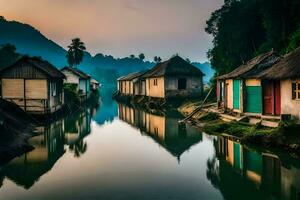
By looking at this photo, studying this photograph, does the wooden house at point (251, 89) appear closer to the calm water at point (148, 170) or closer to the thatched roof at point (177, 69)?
the calm water at point (148, 170)

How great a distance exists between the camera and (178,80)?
2058 inches

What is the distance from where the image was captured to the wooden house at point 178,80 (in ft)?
170

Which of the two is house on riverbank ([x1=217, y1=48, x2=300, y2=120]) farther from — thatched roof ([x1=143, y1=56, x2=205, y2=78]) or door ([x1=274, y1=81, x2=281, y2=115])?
thatched roof ([x1=143, y1=56, x2=205, y2=78])

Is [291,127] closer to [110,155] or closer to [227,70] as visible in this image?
Result: [110,155]

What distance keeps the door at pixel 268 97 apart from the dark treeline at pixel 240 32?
70.6 feet

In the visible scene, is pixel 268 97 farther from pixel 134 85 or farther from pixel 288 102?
pixel 134 85

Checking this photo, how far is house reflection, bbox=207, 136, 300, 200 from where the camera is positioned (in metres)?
12.8

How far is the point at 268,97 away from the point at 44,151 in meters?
15.2

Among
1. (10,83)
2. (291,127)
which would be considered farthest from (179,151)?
(10,83)

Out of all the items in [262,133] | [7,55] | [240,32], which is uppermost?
[240,32]

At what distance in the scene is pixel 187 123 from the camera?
32.4 m

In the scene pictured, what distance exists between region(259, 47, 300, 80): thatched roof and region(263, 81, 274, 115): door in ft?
3.44

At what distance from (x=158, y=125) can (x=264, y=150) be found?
14.3 meters

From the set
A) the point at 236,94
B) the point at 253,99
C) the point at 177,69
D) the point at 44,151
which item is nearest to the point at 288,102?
the point at 253,99
